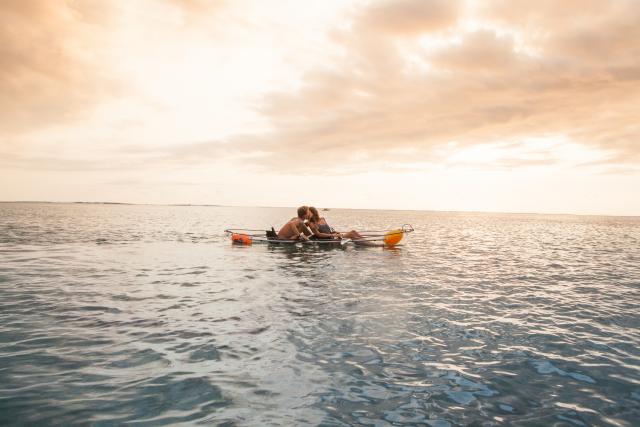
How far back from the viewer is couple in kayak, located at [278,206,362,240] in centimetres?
2741

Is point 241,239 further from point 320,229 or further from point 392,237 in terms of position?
point 392,237

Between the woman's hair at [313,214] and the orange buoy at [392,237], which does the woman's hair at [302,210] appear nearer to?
the woman's hair at [313,214]

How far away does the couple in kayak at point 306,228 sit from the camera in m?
27.4

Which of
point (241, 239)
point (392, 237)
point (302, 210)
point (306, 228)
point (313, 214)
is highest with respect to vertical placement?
point (302, 210)

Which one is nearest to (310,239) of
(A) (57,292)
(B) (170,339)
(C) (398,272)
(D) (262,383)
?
(C) (398,272)

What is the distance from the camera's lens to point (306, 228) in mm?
27875

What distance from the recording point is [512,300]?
42.5ft

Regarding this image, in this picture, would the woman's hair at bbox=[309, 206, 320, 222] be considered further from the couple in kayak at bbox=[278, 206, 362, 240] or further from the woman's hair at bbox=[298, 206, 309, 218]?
the woman's hair at bbox=[298, 206, 309, 218]

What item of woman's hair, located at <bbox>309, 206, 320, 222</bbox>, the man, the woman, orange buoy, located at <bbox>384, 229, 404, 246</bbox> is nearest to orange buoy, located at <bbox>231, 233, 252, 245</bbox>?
the man

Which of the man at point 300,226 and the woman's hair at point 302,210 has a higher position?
the woman's hair at point 302,210

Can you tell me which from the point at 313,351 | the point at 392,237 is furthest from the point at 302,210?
the point at 313,351

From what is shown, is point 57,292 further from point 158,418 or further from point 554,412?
point 554,412

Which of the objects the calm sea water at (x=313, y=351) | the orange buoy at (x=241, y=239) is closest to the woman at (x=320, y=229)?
the orange buoy at (x=241, y=239)

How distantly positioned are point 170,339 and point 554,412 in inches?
291
